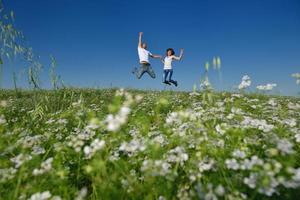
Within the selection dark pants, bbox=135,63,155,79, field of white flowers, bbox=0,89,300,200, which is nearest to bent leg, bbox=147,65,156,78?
dark pants, bbox=135,63,155,79

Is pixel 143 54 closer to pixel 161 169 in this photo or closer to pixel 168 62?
pixel 168 62

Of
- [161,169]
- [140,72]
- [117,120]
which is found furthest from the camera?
[140,72]

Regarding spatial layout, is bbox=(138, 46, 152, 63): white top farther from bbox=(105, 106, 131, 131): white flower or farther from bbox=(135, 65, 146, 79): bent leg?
bbox=(105, 106, 131, 131): white flower

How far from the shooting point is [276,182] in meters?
2.19

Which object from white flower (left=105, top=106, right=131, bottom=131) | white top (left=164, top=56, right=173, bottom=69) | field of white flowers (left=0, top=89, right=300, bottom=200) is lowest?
field of white flowers (left=0, top=89, right=300, bottom=200)

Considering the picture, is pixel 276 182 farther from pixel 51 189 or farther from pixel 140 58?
pixel 140 58

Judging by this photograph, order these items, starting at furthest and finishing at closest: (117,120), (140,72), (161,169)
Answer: (140,72) → (161,169) → (117,120)

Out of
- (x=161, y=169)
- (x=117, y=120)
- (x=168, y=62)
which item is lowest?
(x=161, y=169)

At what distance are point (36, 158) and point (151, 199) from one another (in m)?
1.24

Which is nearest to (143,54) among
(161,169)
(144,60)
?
(144,60)

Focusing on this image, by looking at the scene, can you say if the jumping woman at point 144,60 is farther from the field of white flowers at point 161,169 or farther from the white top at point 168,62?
the field of white flowers at point 161,169

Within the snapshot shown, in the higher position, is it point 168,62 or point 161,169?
point 168,62

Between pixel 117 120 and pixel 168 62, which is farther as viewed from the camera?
pixel 168 62

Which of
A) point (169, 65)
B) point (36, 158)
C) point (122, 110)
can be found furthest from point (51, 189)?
point (169, 65)
